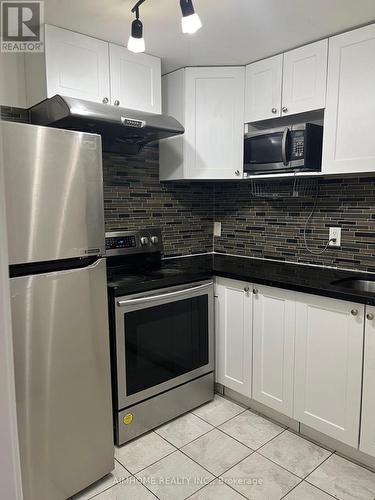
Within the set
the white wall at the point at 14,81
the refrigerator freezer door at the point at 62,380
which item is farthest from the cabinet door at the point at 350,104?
the white wall at the point at 14,81

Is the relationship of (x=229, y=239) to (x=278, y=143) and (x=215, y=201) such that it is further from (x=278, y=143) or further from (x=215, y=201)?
(x=278, y=143)

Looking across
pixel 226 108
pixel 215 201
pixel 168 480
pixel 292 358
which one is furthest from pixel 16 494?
pixel 215 201

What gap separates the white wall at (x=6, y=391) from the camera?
552mm

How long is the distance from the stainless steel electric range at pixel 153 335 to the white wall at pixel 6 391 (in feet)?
4.18

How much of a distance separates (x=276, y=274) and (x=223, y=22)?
1.37 metres

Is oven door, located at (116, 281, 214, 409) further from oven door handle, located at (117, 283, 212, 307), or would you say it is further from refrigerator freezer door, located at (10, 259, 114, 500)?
refrigerator freezer door, located at (10, 259, 114, 500)

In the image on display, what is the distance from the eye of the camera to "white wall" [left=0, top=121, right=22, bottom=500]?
55 cm

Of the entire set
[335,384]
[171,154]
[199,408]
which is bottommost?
[199,408]

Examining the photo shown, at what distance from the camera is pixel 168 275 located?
7.04ft

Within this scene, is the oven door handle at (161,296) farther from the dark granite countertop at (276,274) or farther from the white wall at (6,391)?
the white wall at (6,391)

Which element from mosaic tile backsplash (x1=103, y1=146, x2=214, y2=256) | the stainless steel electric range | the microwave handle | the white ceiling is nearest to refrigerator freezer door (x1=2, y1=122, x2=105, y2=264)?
the stainless steel electric range

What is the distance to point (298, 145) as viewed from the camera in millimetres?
2107

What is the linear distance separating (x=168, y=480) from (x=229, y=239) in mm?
1742

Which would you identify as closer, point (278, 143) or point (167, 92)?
point (278, 143)
